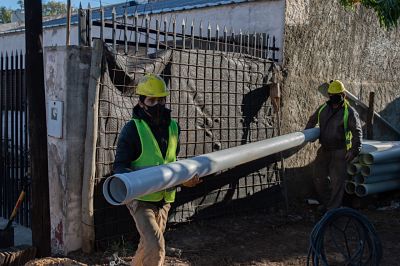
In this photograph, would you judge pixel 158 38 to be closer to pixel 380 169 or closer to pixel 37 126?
pixel 37 126

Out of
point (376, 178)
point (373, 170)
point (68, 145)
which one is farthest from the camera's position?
point (376, 178)

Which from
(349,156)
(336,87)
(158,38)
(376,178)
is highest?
(158,38)

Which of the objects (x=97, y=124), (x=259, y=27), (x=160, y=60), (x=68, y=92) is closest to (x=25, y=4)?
(x=68, y=92)

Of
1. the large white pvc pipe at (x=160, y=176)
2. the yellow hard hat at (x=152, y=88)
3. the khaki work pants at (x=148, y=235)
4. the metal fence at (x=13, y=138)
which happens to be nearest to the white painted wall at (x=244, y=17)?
the metal fence at (x=13, y=138)

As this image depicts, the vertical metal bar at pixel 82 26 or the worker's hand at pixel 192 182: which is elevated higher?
the vertical metal bar at pixel 82 26

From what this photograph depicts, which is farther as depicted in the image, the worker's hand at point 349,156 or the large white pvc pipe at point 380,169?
the large white pvc pipe at point 380,169

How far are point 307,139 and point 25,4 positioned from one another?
4.36 metres

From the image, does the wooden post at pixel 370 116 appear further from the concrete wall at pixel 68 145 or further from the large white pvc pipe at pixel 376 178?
the concrete wall at pixel 68 145

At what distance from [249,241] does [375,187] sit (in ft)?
9.07

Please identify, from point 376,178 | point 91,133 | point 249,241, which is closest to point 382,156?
point 376,178

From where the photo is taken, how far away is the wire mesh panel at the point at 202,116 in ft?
18.3

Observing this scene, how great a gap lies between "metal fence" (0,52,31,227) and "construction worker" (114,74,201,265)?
2.55 metres

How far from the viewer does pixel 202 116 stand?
22.3ft

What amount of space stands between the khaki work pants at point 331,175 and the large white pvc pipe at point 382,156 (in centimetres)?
55
